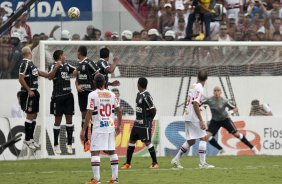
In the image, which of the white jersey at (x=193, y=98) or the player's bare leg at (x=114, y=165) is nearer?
the player's bare leg at (x=114, y=165)

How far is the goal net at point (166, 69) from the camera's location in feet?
91.2

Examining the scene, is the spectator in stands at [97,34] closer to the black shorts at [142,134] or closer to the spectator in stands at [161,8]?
the spectator in stands at [161,8]

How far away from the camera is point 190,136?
74.7 ft

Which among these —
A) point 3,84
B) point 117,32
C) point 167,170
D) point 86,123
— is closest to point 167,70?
point 117,32

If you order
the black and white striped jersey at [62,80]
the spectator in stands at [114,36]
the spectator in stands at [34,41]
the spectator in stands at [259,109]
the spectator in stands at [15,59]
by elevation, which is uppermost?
the spectator in stands at [114,36]

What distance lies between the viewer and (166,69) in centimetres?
2898

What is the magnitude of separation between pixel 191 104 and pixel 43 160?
5312 millimetres

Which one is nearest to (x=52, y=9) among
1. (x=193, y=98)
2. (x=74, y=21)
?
(x=74, y=21)

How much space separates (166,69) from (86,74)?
5440 mm

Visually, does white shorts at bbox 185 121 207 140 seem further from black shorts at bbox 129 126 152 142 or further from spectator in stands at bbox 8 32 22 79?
spectator in stands at bbox 8 32 22 79

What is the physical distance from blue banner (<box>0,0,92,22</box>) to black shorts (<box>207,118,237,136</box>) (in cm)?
588

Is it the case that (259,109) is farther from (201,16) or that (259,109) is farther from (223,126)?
(201,16)

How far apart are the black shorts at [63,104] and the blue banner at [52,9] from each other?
521 centimetres

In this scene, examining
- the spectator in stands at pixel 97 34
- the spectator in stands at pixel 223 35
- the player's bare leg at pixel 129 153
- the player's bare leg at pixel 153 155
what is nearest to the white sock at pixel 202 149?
the player's bare leg at pixel 153 155
